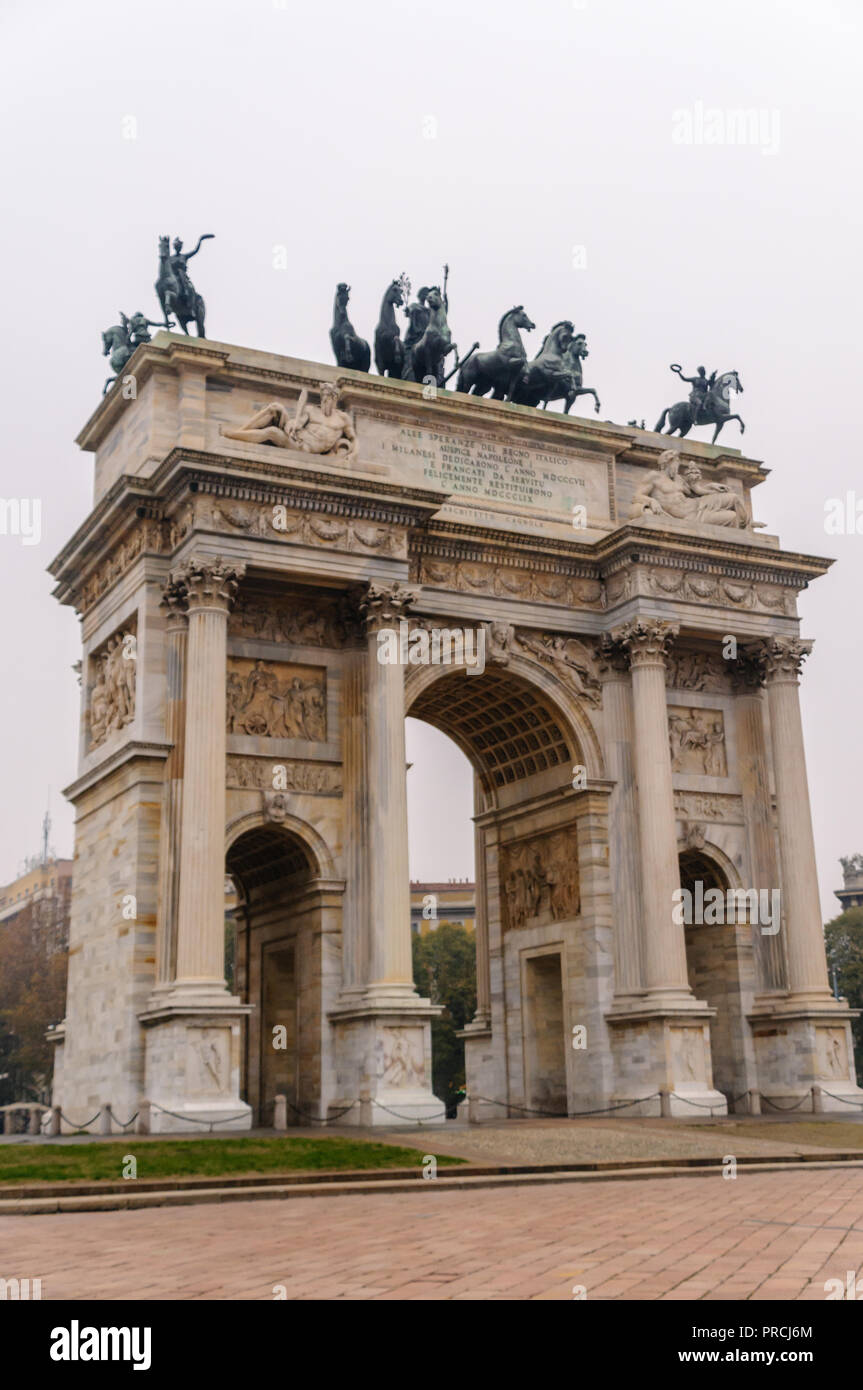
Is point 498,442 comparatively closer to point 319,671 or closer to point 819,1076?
point 319,671

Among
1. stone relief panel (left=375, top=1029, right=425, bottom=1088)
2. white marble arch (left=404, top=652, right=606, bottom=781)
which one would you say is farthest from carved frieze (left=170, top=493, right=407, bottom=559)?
stone relief panel (left=375, top=1029, right=425, bottom=1088)

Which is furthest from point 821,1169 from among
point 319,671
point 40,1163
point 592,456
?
point 592,456

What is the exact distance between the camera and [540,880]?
38125 mm

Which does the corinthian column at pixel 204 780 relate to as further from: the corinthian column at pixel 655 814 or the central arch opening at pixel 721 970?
the central arch opening at pixel 721 970

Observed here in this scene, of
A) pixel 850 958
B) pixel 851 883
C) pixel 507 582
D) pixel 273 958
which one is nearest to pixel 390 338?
pixel 507 582

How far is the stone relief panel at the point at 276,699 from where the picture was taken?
32.2 m

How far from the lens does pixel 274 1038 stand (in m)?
33.3

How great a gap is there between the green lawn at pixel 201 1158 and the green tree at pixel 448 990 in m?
55.1

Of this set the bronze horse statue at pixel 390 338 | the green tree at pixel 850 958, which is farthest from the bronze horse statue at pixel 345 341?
the green tree at pixel 850 958

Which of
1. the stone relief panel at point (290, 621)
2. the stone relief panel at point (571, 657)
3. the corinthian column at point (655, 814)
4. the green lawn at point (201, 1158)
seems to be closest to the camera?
the green lawn at point (201, 1158)

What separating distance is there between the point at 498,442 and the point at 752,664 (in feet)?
29.0

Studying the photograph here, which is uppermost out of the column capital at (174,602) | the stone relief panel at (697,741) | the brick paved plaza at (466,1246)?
the column capital at (174,602)

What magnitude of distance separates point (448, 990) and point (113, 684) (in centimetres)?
4822

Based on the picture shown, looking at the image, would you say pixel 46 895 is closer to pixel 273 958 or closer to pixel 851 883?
pixel 851 883
